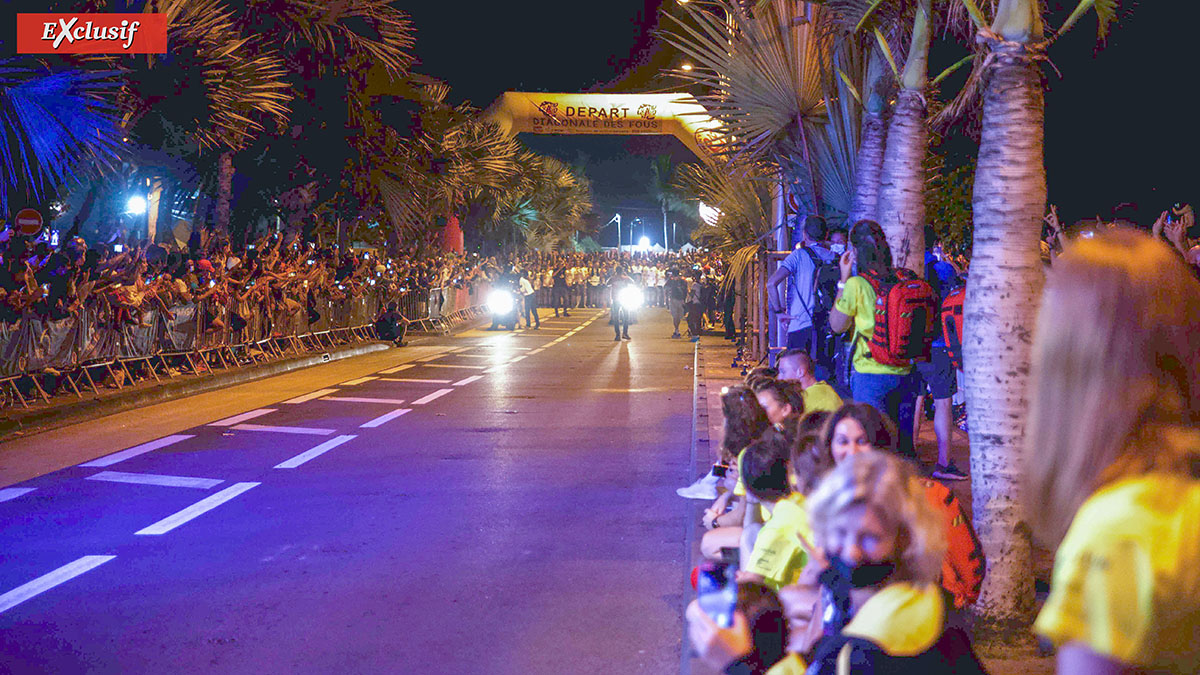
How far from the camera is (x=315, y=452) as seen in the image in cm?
1062

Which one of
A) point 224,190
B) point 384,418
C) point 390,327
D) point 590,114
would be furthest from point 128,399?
point 590,114

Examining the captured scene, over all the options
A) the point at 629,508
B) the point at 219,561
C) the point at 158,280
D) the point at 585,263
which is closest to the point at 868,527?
the point at 219,561

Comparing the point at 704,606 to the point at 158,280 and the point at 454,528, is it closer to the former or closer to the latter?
the point at 454,528

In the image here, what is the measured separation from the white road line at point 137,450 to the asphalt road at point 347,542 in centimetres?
6

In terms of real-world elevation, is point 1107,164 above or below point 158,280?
above

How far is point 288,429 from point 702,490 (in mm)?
5683

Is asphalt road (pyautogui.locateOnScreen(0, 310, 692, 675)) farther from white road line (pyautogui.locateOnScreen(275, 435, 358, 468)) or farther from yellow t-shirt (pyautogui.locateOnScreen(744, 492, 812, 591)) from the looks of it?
yellow t-shirt (pyautogui.locateOnScreen(744, 492, 812, 591))

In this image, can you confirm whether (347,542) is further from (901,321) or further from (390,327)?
(390,327)

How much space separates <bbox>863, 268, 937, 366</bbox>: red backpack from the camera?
6.65 metres

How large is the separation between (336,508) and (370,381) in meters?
10.3

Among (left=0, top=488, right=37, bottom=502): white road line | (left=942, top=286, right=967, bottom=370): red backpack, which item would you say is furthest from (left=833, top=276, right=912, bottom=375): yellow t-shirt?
(left=0, top=488, right=37, bottom=502): white road line

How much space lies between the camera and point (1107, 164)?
1966cm

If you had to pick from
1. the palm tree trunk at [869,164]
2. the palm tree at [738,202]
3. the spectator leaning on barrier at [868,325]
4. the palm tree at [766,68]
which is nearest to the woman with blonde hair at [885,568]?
the spectator leaning on barrier at [868,325]

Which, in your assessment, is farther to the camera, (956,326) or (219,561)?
(956,326)
